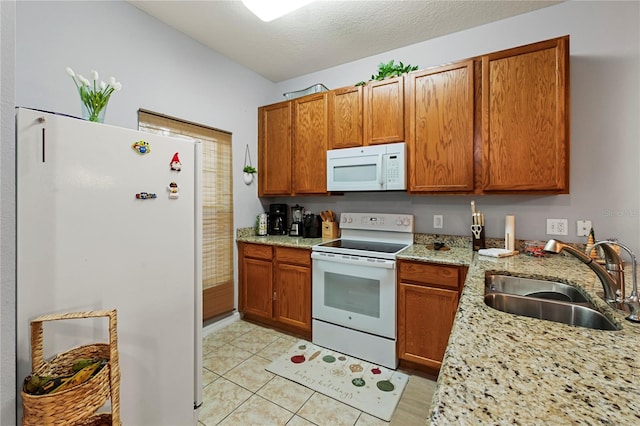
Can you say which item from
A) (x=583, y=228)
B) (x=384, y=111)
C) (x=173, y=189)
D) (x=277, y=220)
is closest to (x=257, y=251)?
(x=277, y=220)

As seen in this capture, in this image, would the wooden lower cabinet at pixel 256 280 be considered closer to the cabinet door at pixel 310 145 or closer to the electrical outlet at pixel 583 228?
the cabinet door at pixel 310 145

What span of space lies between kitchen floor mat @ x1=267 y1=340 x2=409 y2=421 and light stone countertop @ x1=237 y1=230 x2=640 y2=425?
1176mm

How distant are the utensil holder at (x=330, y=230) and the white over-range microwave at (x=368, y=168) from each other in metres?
0.44

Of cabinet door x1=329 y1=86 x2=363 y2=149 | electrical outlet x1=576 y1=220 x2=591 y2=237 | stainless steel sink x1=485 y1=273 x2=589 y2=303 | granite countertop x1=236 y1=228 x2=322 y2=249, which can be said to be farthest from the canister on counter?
electrical outlet x1=576 y1=220 x2=591 y2=237

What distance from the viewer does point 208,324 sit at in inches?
103

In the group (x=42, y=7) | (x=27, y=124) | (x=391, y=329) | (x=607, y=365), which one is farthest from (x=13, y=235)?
(x=391, y=329)

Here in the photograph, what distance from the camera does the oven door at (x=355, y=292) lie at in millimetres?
2041

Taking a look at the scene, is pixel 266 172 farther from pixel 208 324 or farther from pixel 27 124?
pixel 27 124

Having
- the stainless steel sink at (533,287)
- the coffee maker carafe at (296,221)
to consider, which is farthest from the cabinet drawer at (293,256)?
the stainless steel sink at (533,287)

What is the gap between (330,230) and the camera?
2.85 m

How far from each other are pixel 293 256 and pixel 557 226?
211 centimetres

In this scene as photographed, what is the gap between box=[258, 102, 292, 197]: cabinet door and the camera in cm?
290

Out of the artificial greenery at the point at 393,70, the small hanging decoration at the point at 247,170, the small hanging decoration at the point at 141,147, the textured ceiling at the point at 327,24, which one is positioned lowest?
the small hanging decoration at the point at 141,147

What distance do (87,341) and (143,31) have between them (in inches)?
86.7
